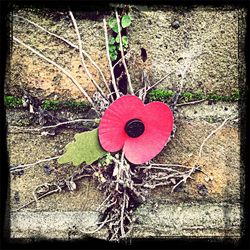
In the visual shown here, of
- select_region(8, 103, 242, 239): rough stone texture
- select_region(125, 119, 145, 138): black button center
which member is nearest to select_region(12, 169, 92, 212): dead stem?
select_region(8, 103, 242, 239): rough stone texture

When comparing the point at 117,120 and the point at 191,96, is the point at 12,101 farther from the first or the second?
the point at 191,96

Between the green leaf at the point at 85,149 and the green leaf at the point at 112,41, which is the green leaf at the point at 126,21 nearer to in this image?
the green leaf at the point at 112,41

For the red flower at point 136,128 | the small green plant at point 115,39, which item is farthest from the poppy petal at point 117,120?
the small green plant at point 115,39

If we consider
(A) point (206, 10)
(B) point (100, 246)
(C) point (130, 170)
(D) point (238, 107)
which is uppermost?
(A) point (206, 10)

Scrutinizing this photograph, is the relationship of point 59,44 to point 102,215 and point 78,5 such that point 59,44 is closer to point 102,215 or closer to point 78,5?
point 78,5

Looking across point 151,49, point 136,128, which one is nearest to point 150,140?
point 136,128

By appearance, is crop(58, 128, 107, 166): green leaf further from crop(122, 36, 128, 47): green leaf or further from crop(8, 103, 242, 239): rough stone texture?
crop(122, 36, 128, 47): green leaf

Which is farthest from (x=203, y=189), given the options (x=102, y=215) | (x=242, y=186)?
(x=102, y=215)
